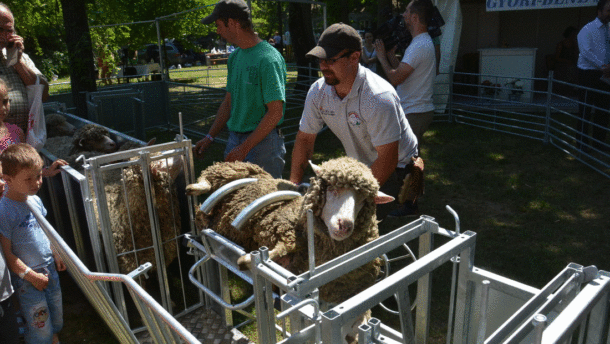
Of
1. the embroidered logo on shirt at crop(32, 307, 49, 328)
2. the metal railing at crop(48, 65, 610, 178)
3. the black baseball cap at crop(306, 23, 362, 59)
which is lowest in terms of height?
the embroidered logo on shirt at crop(32, 307, 49, 328)

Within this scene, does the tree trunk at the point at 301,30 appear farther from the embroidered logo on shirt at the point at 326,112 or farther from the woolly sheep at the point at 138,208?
A: the woolly sheep at the point at 138,208

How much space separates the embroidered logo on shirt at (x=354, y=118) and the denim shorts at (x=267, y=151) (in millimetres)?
860

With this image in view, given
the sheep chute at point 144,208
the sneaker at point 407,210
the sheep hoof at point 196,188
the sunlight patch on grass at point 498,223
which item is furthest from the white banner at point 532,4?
the sheep hoof at point 196,188

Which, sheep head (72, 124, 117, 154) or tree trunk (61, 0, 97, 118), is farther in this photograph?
tree trunk (61, 0, 97, 118)

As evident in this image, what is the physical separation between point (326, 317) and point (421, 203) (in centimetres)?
472

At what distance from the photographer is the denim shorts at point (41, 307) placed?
2.76 meters

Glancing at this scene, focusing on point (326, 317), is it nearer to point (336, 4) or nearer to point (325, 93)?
point (325, 93)

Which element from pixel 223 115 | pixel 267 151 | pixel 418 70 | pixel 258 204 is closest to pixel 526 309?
pixel 258 204

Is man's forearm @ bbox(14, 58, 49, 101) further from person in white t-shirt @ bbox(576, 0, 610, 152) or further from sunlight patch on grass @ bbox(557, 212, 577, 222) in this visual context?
person in white t-shirt @ bbox(576, 0, 610, 152)

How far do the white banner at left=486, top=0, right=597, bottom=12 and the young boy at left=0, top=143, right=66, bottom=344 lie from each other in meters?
9.42

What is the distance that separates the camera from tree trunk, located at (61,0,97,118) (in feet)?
24.3

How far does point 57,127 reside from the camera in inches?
190

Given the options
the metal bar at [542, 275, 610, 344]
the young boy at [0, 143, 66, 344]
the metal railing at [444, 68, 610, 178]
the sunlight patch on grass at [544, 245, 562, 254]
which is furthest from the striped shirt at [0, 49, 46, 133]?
the metal railing at [444, 68, 610, 178]

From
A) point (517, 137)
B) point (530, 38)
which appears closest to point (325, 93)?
point (517, 137)
